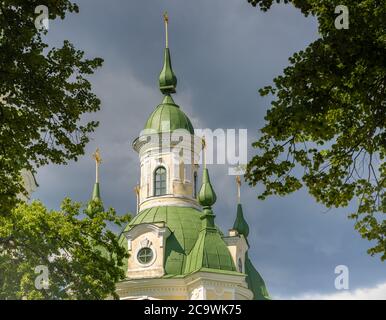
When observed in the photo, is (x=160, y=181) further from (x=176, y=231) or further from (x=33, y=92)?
(x=33, y=92)

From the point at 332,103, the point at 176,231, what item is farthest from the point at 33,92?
the point at 176,231

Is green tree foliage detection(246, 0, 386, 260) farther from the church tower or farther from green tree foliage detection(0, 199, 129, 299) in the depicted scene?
the church tower

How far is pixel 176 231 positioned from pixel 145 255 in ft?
7.17

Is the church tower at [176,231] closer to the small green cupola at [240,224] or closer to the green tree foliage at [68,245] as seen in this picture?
the small green cupola at [240,224]

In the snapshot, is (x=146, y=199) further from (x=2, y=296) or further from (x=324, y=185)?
(x=324, y=185)

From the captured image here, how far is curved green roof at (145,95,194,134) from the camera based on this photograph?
48.9m

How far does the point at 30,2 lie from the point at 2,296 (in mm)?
16616

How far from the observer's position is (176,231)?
43688 millimetres

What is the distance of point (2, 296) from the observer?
28469 millimetres

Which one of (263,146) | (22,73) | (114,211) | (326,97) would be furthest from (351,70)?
(114,211)

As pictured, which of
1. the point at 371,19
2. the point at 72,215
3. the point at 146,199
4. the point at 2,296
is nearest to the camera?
the point at 371,19

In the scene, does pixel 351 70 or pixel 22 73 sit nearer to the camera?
pixel 351 70

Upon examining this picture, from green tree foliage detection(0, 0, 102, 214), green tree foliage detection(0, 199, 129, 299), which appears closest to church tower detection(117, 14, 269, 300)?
green tree foliage detection(0, 199, 129, 299)

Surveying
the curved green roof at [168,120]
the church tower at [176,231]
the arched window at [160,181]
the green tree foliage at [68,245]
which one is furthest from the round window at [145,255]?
the green tree foliage at [68,245]
